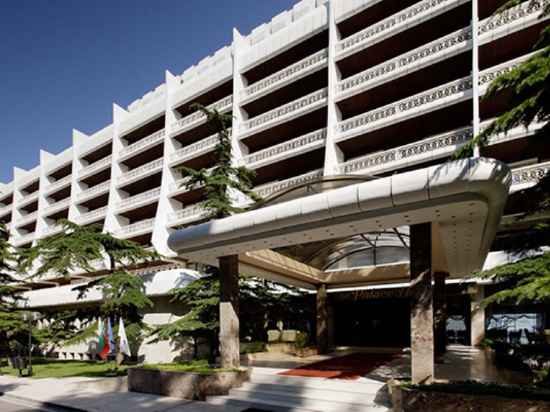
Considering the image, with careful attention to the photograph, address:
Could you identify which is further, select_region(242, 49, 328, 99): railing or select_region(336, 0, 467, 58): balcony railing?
select_region(242, 49, 328, 99): railing

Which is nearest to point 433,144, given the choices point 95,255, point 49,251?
point 95,255

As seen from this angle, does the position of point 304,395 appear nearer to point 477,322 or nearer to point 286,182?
point 477,322

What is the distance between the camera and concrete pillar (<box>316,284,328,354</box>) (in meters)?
19.8

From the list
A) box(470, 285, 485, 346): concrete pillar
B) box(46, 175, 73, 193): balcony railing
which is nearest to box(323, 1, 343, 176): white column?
box(470, 285, 485, 346): concrete pillar

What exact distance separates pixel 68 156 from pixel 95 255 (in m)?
39.2

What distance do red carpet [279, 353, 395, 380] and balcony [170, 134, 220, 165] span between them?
23704mm

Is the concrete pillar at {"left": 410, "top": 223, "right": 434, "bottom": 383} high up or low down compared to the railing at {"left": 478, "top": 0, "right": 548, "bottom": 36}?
down

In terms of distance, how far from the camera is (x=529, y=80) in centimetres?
705

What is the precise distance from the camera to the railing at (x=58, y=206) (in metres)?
50.6

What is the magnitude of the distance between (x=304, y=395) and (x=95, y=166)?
4457cm

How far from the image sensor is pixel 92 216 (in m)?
46.0

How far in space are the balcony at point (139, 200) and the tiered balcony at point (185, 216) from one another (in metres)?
3.45

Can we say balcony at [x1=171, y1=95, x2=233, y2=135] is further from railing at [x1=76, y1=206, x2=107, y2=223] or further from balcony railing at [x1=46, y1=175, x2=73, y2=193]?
balcony railing at [x1=46, y1=175, x2=73, y2=193]

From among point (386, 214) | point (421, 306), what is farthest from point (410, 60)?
point (421, 306)
